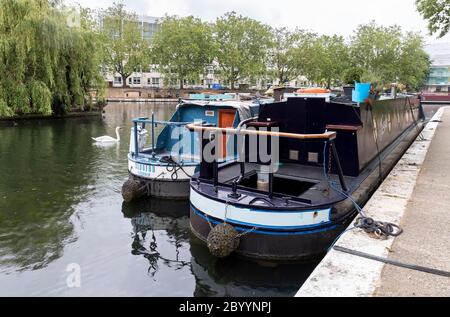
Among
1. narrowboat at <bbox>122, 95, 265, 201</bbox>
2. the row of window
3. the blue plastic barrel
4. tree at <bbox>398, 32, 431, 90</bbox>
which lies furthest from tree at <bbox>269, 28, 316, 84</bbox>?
the blue plastic barrel

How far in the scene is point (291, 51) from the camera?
6166 cm

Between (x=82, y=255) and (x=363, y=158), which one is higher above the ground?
(x=363, y=158)

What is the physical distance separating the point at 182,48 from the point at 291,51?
1767 cm

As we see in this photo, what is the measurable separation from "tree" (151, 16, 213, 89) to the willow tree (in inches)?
1307

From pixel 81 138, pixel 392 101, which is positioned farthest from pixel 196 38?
pixel 392 101

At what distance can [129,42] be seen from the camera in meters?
62.2

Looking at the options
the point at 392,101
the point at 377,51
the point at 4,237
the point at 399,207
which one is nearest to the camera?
the point at 399,207

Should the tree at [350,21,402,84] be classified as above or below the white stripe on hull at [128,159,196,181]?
above

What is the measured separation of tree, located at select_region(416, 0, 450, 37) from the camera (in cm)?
1717

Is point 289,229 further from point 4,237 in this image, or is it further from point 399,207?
point 4,237

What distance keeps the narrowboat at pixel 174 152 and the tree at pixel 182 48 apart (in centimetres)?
4891

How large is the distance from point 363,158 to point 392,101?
4939mm

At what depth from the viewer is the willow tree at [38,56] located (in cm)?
2252

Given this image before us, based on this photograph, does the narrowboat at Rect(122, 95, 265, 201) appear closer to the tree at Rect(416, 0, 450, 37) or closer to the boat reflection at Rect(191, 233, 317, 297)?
the boat reflection at Rect(191, 233, 317, 297)
